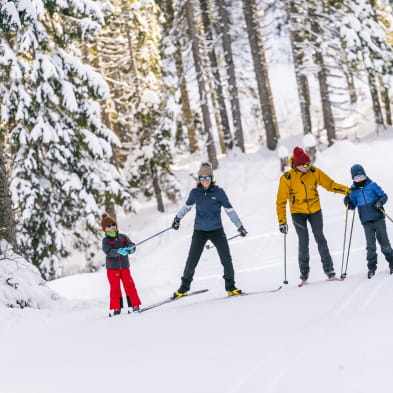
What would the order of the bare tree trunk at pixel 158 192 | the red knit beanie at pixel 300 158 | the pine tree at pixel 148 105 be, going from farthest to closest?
the bare tree trunk at pixel 158 192, the pine tree at pixel 148 105, the red knit beanie at pixel 300 158

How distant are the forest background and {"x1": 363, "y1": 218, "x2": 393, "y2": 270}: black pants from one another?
636 centimetres

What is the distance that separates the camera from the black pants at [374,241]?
7.17m

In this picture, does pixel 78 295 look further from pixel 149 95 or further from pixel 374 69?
pixel 374 69

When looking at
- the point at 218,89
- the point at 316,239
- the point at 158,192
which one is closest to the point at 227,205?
the point at 316,239

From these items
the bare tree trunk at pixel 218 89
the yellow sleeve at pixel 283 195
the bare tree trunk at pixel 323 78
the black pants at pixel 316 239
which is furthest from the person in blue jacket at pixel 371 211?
the bare tree trunk at pixel 218 89

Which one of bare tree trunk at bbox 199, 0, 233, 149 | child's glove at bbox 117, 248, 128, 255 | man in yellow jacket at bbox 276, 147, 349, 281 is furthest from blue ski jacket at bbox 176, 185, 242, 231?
bare tree trunk at bbox 199, 0, 233, 149

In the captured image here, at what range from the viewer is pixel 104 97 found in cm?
1337

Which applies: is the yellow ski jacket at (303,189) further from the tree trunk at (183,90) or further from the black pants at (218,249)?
the tree trunk at (183,90)

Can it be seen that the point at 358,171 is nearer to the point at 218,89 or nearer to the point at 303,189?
the point at 303,189

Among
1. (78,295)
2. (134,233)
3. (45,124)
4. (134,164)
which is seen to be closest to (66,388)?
(78,295)

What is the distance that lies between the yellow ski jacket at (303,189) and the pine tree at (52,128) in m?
7.40

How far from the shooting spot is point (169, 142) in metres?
20.1

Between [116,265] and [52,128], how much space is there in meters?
5.96

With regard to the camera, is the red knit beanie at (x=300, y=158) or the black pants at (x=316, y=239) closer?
the red knit beanie at (x=300, y=158)
